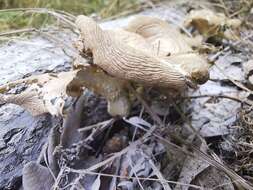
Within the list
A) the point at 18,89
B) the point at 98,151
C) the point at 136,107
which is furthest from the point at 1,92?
the point at 136,107

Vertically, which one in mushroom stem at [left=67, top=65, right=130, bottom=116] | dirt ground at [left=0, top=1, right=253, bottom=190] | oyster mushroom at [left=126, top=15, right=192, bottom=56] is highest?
oyster mushroom at [left=126, top=15, right=192, bottom=56]

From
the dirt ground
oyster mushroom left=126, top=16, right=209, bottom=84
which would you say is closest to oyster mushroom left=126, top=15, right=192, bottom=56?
oyster mushroom left=126, top=16, right=209, bottom=84

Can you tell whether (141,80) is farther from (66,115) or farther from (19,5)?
(19,5)

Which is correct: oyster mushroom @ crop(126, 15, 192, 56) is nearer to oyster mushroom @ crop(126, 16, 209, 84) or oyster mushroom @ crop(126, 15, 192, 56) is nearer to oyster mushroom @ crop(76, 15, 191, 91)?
oyster mushroom @ crop(126, 16, 209, 84)

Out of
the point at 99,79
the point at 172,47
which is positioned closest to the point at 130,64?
the point at 99,79

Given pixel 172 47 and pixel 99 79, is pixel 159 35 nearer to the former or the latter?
pixel 172 47

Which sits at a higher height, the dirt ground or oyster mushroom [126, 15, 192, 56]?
oyster mushroom [126, 15, 192, 56]

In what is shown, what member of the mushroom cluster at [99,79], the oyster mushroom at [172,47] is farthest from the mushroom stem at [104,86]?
the oyster mushroom at [172,47]

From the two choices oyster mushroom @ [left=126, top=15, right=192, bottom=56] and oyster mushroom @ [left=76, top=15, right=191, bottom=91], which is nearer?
oyster mushroom @ [left=76, top=15, right=191, bottom=91]
